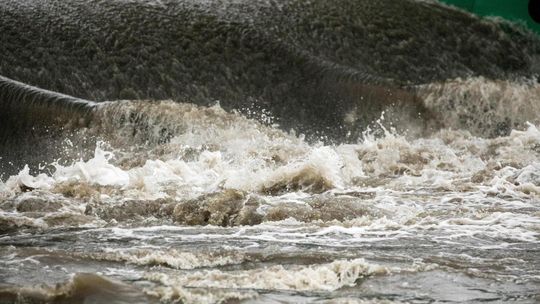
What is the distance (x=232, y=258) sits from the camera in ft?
14.9

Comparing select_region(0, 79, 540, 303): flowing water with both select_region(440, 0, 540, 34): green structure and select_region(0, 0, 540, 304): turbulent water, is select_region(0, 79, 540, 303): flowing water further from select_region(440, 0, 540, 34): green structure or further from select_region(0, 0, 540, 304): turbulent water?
select_region(440, 0, 540, 34): green structure

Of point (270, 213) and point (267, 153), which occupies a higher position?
point (267, 153)

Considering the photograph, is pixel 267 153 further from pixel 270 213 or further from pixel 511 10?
pixel 511 10

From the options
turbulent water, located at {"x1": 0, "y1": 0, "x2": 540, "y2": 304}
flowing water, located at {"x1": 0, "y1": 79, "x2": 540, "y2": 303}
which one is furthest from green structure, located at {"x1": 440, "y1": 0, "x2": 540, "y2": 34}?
flowing water, located at {"x1": 0, "y1": 79, "x2": 540, "y2": 303}

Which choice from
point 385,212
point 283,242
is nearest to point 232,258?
point 283,242

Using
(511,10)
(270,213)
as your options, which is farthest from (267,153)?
(511,10)

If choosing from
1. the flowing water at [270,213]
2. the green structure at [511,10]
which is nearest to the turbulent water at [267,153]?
the flowing water at [270,213]

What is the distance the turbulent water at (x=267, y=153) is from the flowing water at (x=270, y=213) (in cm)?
2

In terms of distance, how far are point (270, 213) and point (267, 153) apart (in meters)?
2.07

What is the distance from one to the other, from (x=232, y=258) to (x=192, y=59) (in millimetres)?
5109

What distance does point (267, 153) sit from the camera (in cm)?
793

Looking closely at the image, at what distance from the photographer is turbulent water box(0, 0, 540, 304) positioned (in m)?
4.23

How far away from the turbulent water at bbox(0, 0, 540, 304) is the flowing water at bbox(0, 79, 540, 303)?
2 centimetres

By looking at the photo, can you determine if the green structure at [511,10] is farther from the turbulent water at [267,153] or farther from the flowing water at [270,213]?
the flowing water at [270,213]
